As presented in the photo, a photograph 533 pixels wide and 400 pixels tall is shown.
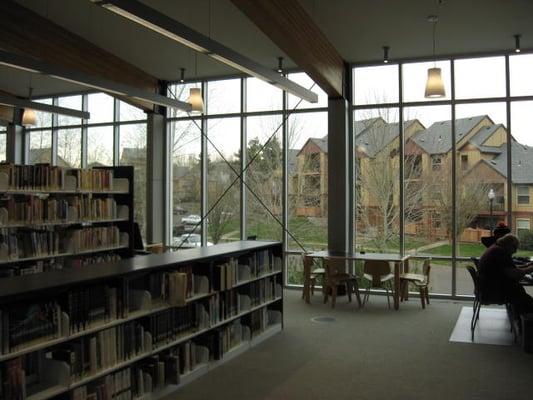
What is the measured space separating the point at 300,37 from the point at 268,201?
3.93 metres

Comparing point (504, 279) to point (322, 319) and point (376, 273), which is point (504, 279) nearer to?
point (322, 319)

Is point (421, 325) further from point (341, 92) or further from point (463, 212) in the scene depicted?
point (341, 92)

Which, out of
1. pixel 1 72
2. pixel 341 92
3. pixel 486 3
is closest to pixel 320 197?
pixel 341 92

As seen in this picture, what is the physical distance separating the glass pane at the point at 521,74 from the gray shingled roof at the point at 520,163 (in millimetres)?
774

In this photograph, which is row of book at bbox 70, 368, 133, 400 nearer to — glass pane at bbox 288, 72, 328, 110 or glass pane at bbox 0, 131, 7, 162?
glass pane at bbox 288, 72, 328, 110

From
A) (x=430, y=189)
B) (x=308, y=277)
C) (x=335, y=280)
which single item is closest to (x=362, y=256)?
(x=335, y=280)

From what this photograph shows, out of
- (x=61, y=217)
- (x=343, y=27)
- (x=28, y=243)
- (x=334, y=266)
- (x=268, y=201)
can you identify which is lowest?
(x=334, y=266)

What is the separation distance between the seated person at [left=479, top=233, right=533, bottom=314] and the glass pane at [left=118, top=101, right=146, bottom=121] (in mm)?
7447

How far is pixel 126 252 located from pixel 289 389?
15.2ft

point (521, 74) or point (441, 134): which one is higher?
A: point (521, 74)

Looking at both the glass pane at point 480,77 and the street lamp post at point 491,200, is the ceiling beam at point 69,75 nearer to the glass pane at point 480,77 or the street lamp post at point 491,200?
the glass pane at point 480,77

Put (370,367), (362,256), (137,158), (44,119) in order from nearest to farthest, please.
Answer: (370,367)
(362,256)
(137,158)
(44,119)

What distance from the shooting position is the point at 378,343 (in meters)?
6.11

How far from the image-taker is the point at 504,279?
19.4 ft
